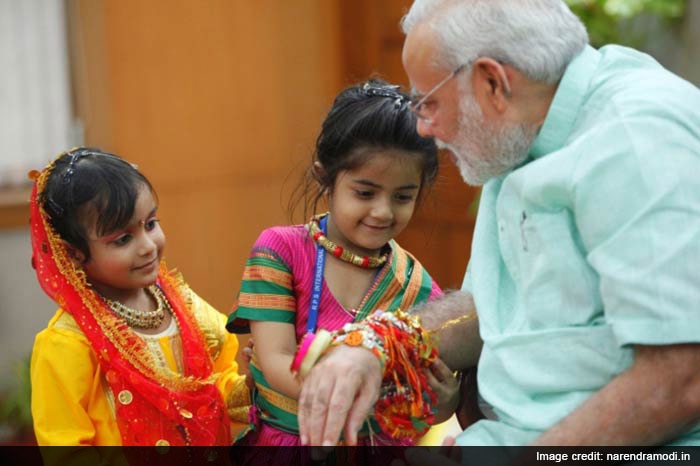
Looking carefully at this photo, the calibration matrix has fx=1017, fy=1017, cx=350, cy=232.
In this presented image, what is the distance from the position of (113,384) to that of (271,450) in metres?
0.44

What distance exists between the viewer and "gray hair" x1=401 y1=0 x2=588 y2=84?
222 cm

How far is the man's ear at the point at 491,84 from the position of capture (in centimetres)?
223

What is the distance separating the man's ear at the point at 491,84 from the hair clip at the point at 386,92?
424mm

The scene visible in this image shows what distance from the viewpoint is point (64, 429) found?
243cm

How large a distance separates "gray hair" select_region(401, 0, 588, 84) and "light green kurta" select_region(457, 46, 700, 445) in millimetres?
53

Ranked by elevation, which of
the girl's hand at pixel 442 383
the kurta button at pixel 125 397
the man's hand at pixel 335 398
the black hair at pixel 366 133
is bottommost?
the kurta button at pixel 125 397

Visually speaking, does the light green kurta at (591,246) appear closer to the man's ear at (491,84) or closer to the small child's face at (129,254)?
the man's ear at (491,84)

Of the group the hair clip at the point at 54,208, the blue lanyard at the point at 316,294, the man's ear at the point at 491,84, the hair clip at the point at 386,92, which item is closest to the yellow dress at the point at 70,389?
the hair clip at the point at 54,208

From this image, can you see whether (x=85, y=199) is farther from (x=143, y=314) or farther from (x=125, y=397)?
(x=125, y=397)

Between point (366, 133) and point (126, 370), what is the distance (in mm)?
850

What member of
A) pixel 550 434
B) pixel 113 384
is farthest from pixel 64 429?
pixel 550 434

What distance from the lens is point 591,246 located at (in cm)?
209

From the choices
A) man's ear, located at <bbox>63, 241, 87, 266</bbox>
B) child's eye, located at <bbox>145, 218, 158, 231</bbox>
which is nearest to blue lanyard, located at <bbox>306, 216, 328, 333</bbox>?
child's eye, located at <bbox>145, 218, 158, 231</bbox>

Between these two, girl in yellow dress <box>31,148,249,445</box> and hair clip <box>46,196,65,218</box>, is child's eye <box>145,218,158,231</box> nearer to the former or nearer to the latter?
girl in yellow dress <box>31,148,249,445</box>
